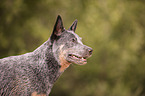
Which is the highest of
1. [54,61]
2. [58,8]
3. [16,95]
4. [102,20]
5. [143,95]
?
[102,20]

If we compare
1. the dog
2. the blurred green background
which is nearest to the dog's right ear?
the dog

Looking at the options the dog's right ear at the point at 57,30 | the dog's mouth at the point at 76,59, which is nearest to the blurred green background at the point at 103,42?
the dog's right ear at the point at 57,30

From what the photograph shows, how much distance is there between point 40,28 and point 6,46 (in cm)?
223

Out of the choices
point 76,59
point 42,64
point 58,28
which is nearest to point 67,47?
point 76,59

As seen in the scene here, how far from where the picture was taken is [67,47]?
11.7ft

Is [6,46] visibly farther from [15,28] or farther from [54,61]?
[54,61]

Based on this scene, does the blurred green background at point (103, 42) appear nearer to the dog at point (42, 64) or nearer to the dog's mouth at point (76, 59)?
the dog at point (42, 64)

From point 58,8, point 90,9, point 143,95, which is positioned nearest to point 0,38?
point 58,8

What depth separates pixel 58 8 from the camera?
38.3 ft

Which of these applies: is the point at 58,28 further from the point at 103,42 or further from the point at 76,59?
the point at 103,42

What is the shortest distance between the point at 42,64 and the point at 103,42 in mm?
9713

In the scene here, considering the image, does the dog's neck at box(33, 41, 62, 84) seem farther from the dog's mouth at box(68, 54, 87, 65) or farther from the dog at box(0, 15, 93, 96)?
the dog's mouth at box(68, 54, 87, 65)

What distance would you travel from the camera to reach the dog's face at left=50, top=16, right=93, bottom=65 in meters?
3.50

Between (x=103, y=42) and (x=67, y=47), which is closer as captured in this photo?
(x=67, y=47)
